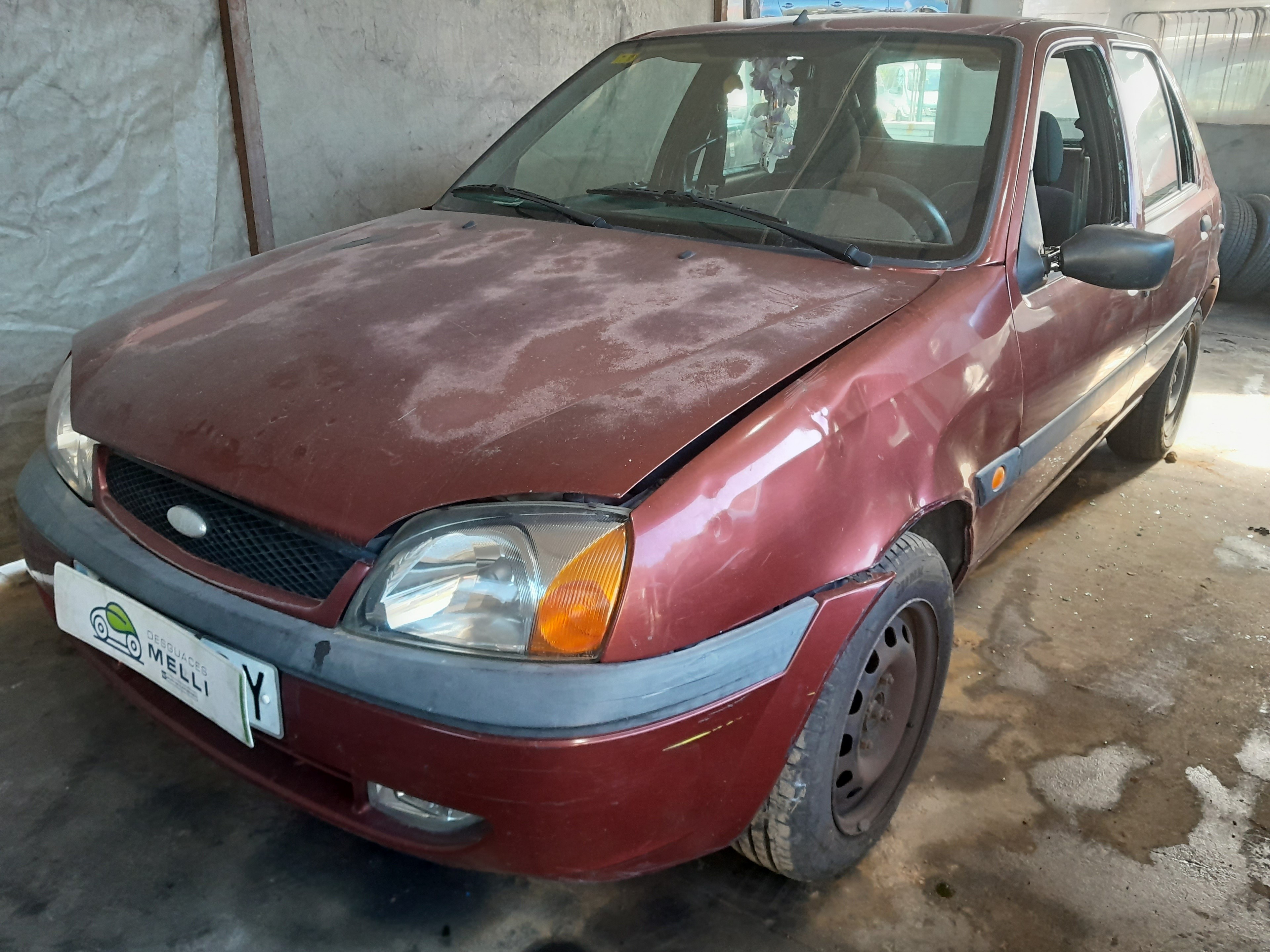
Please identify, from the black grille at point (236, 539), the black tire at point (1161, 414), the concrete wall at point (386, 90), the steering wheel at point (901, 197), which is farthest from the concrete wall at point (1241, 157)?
the black grille at point (236, 539)

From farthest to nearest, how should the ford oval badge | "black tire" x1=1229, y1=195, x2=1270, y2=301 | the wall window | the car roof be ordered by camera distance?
"black tire" x1=1229, y1=195, x2=1270, y2=301 < the car roof < the wall window < the ford oval badge

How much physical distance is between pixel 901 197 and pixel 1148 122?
1361 mm

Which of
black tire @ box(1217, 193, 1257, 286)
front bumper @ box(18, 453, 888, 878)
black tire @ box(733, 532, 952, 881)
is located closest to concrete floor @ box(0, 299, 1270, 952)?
black tire @ box(733, 532, 952, 881)

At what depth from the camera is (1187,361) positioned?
3656 mm

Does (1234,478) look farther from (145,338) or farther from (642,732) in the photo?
(145,338)

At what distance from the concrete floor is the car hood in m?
0.74

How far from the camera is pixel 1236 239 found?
20.4ft

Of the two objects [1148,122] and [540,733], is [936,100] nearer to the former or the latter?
[1148,122]

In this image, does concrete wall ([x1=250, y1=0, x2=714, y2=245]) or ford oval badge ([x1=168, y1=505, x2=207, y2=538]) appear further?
concrete wall ([x1=250, y1=0, x2=714, y2=245])

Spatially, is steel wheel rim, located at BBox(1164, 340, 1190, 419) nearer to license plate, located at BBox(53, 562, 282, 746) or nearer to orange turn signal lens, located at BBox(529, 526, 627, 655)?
orange turn signal lens, located at BBox(529, 526, 627, 655)

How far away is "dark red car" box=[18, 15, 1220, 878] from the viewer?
1220 millimetres

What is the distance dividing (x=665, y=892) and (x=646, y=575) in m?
0.76

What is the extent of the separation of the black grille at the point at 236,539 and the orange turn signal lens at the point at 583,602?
28cm

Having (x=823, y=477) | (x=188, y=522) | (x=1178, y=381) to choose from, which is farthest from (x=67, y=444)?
(x=1178, y=381)
